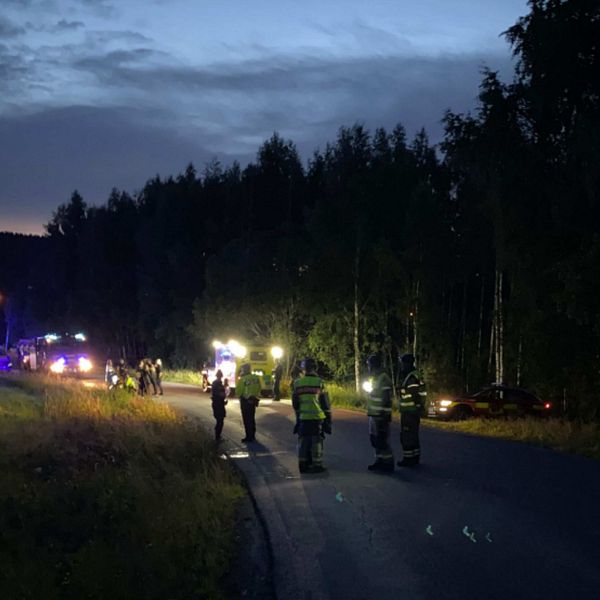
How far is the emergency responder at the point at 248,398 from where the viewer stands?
19.8 m

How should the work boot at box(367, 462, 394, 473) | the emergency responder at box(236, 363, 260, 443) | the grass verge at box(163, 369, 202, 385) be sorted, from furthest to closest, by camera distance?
the grass verge at box(163, 369, 202, 385) → the emergency responder at box(236, 363, 260, 443) → the work boot at box(367, 462, 394, 473)

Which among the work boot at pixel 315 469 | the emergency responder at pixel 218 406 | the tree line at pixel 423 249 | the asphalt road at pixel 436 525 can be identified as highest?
the tree line at pixel 423 249

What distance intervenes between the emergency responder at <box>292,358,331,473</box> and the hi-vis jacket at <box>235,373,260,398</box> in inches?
201

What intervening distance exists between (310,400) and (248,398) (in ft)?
17.6

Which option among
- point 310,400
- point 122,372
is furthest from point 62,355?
point 310,400

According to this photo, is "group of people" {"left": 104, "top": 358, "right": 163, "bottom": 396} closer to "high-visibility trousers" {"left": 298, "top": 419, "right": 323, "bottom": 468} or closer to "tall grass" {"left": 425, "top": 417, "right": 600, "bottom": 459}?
"tall grass" {"left": 425, "top": 417, "right": 600, "bottom": 459}

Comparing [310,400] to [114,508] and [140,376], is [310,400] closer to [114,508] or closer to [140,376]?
[114,508]

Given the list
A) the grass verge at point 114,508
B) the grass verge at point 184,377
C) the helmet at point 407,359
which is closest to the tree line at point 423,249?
the grass verge at point 184,377

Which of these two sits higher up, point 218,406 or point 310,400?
point 310,400

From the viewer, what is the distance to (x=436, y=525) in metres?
10.2

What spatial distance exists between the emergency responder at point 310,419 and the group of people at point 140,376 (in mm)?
21313

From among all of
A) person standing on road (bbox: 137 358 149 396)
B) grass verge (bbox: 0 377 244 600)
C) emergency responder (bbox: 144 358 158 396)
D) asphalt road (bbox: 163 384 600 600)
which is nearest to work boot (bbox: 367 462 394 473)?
asphalt road (bbox: 163 384 600 600)

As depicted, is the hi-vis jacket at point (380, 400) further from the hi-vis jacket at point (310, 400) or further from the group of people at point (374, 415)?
the hi-vis jacket at point (310, 400)

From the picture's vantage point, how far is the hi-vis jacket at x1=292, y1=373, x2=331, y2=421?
14516mm
